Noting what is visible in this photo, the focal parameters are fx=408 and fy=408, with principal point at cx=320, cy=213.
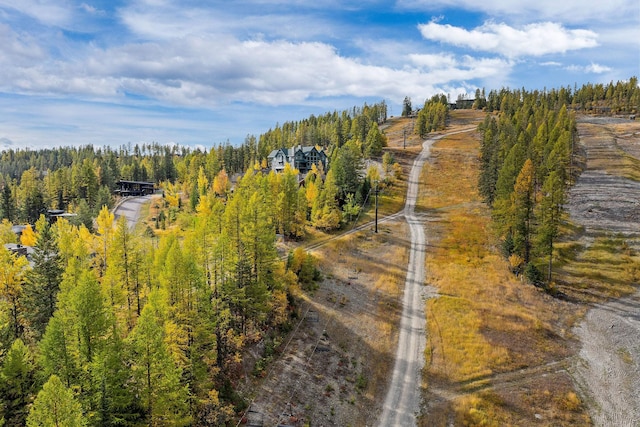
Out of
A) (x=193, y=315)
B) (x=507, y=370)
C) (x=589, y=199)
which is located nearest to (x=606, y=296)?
(x=507, y=370)

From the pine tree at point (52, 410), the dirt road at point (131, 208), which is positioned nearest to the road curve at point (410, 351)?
the pine tree at point (52, 410)

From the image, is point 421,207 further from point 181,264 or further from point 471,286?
point 181,264

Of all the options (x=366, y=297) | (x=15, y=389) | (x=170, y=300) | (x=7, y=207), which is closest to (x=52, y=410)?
(x=15, y=389)

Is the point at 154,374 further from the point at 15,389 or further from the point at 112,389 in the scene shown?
the point at 15,389

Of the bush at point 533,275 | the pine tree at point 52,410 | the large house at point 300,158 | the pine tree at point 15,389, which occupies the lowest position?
the bush at point 533,275

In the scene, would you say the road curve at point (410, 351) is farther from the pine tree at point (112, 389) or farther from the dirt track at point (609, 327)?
the pine tree at point (112, 389)

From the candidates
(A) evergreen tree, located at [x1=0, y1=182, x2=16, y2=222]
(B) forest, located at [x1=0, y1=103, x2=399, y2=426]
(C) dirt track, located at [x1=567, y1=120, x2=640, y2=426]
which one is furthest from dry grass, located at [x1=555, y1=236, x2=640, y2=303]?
(A) evergreen tree, located at [x1=0, y1=182, x2=16, y2=222]

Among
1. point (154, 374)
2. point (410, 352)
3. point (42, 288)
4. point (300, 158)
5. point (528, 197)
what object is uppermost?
point (300, 158)

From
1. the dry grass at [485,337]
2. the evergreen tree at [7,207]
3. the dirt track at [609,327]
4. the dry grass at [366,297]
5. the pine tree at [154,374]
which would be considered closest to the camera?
the pine tree at [154,374]
